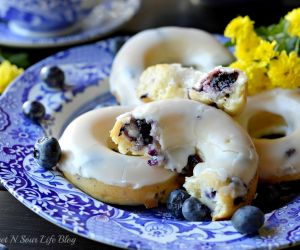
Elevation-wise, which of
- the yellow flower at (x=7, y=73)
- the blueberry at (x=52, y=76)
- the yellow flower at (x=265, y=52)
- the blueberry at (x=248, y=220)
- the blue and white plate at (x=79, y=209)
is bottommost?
the blue and white plate at (x=79, y=209)

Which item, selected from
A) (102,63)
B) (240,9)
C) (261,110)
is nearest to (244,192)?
(261,110)

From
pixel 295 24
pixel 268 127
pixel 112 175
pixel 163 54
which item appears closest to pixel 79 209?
pixel 112 175

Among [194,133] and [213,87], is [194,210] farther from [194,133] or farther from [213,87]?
[213,87]

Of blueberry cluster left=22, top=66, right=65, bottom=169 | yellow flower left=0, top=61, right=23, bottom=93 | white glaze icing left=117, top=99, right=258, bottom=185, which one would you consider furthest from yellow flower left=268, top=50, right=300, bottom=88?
yellow flower left=0, top=61, right=23, bottom=93

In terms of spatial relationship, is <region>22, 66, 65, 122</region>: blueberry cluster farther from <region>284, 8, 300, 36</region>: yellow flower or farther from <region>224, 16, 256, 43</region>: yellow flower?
<region>284, 8, 300, 36</region>: yellow flower

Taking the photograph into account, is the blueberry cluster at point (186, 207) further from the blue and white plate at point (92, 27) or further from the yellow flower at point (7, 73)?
the blue and white plate at point (92, 27)

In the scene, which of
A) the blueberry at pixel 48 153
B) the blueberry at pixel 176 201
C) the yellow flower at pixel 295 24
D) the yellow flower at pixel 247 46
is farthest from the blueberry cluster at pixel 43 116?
the yellow flower at pixel 295 24

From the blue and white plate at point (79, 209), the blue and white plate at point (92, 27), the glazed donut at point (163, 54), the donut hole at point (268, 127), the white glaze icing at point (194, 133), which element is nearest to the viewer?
the blue and white plate at point (79, 209)

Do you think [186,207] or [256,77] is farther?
[256,77]
